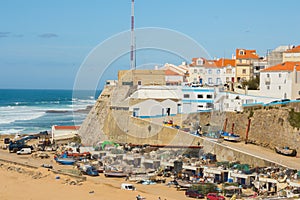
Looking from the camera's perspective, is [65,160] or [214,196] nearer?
[214,196]

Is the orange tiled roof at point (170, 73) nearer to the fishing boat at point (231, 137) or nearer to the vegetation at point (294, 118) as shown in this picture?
the fishing boat at point (231, 137)

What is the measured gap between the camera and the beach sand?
1988cm

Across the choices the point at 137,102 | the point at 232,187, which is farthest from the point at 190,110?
the point at 232,187

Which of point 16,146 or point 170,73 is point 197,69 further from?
point 16,146

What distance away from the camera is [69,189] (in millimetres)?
21406

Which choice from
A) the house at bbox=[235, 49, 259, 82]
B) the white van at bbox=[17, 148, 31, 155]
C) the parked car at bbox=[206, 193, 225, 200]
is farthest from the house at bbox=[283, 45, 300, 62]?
the white van at bbox=[17, 148, 31, 155]

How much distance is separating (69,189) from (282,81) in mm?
14632

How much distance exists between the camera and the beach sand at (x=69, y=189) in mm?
19875

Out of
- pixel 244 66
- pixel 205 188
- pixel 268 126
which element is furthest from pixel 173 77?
pixel 205 188

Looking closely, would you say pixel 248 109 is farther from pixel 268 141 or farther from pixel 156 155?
pixel 156 155

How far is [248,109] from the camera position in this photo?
27578mm

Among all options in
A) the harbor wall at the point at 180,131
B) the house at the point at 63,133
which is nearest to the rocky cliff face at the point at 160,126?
the harbor wall at the point at 180,131

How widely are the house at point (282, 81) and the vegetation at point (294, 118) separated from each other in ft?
13.4

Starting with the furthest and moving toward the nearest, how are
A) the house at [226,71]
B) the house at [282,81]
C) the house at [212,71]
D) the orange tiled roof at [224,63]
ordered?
the orange tiled roof at [224,63] < the house at [212,71] < the house at [226,71] < the house at [282,81]
